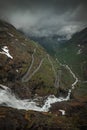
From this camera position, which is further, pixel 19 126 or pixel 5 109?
pixel 5 109

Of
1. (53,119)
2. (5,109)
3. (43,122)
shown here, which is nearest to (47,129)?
(43,122)

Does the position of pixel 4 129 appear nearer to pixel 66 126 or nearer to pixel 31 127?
pixel 31 127

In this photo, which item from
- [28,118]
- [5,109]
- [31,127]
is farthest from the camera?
[5,109]

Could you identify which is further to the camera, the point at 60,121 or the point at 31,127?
the point at 60,121

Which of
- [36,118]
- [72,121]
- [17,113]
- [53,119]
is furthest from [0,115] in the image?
[72,121]

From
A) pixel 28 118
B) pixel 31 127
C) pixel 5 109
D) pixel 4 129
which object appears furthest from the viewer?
pixel 5 109

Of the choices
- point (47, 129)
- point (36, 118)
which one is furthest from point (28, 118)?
point (47, 129)

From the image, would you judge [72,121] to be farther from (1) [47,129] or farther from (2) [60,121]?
(1) [47,129]

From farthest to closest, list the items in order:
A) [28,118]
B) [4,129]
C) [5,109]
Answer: [5,109] → [28,118] → [4,129]

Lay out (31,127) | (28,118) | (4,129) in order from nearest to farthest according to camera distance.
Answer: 1. (4,129)
2. (31,127)
3. (28,118)
